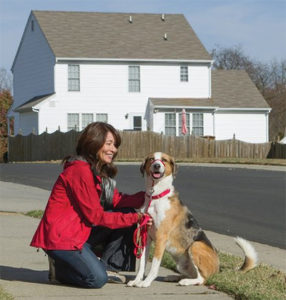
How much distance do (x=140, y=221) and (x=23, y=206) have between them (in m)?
8.72

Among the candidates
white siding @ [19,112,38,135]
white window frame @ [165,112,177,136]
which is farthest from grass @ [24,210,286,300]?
white siding @ [19,112,38,135]

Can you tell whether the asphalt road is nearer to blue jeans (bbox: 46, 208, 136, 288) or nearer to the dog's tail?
the dog's tail

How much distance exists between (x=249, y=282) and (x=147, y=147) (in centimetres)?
3770

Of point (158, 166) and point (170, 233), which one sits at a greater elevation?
point (158, 166)

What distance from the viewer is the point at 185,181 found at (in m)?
25.2

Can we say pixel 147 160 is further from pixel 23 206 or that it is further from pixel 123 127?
pixel 123 127

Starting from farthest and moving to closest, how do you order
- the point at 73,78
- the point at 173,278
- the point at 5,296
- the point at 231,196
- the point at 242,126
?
the point at 242,126, the point at 73,78, the point at 231,196, the point at 173,278, the point at 5,296

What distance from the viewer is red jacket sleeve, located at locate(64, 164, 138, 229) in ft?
25.4

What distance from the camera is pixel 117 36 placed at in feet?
160

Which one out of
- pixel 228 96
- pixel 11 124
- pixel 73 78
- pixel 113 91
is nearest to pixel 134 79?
pixel 113 91

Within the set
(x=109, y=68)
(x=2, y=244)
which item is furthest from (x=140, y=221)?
(x=109, y=68)

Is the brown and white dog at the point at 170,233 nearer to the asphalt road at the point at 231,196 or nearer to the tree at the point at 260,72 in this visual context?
the asphalt road at the point at 231,196

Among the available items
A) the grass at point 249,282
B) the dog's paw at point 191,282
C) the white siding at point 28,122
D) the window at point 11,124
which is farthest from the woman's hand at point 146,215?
the window at point 11,124

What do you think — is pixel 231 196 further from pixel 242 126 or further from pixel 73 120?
pixel 242 126
